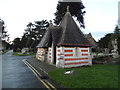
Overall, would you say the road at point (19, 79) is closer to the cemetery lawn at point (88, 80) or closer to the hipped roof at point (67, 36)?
the cemetery lawn at point (88, 80)

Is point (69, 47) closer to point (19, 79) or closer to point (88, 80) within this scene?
point (19, 79)

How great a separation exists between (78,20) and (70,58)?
26.6 m

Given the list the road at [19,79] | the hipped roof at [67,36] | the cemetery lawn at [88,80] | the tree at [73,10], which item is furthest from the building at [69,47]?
the tree at [73,10]

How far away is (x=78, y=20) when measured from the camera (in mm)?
39969

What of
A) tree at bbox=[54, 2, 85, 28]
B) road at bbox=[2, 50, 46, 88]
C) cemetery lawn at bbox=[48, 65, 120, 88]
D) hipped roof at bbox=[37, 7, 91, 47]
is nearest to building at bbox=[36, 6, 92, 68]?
hipped roof at bbox=[37, 7, 91, 47]

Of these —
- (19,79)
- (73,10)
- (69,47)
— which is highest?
(73,10)

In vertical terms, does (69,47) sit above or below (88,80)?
above

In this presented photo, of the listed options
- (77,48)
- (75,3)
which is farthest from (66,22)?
(75,3)

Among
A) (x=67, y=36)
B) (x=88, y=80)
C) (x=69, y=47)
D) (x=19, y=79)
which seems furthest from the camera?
(x=67, y=36)

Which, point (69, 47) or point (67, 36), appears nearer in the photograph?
point (69, 47)

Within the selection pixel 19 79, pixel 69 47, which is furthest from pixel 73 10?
pixel 19 79

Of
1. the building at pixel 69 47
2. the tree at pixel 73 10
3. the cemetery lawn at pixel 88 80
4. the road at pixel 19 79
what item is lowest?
the road at pixel 19 79

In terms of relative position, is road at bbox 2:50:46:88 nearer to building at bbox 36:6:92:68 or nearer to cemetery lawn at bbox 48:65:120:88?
cemetery lawn at bbox 48:65:120:88

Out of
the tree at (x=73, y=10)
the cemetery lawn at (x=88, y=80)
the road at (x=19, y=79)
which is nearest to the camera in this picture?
the cemetery lawn at (x=88, y=80)
